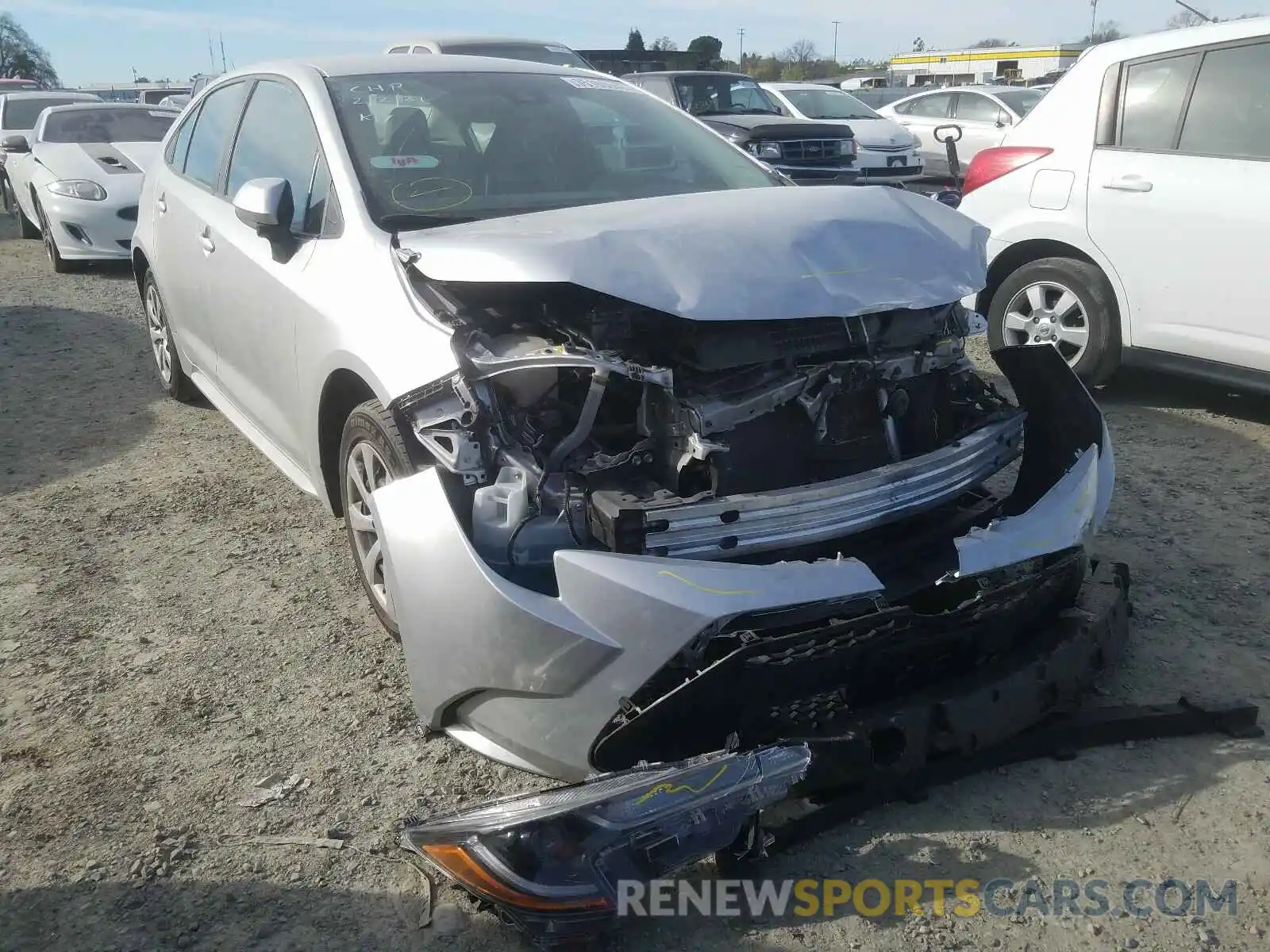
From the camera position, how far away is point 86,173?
9992mm

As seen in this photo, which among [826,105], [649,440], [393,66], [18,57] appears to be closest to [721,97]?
[826,105]

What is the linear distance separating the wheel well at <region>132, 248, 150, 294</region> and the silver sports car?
93.7 inches

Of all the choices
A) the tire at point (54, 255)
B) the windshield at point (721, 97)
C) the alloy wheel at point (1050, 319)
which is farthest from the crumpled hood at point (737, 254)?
the windshield at point (721, 97)

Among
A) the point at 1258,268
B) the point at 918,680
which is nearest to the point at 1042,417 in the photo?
the point at 918,680

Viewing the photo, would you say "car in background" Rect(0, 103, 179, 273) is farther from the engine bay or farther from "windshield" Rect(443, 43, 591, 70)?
the engine bay

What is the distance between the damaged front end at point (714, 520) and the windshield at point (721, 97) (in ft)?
35.1

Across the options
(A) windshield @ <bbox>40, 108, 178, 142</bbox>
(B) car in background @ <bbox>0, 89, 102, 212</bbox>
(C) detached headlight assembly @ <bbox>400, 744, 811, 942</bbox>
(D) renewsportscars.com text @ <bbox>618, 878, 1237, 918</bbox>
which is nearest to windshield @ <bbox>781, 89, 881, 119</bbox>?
(A) windshield @ <bbox>40, 108, 178, 142</bbox>

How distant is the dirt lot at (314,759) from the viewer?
2.22 meters

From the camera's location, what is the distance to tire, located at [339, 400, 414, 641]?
2799 mm

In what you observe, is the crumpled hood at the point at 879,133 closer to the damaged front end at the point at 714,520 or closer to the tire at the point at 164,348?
the tire at the point at 164,348

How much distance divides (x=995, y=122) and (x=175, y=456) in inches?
497

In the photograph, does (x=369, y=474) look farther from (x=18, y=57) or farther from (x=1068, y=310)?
(x=18, y=57)

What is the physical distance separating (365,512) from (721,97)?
11.4 meters

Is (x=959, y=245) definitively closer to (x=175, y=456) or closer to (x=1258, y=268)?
(x=1258, y=268)
